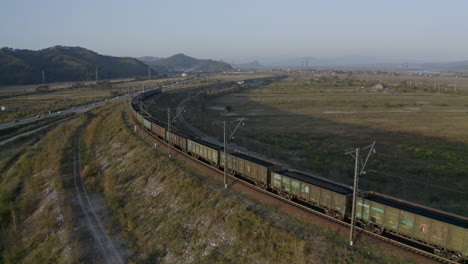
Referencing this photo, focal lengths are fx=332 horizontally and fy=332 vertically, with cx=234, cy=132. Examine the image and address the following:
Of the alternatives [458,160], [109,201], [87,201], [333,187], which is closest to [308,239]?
[333,187]

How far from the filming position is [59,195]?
1539 inches

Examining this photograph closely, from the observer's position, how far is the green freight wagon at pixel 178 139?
141ft

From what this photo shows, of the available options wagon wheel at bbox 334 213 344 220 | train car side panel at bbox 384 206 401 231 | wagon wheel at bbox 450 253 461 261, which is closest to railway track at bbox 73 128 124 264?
wagon wheel at bbox 334 213 344 220

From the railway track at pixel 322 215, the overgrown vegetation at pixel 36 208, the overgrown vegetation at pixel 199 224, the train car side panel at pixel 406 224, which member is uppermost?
the train car side panel at pixel 406 224

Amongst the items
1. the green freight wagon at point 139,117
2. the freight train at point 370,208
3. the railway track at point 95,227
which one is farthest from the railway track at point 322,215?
the green freight wagon at point 139,117

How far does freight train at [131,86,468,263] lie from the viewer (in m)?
19.2

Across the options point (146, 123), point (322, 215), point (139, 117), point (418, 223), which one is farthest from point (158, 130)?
point (418, 223)

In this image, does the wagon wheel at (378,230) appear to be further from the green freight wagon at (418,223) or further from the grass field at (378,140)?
the grass field at (378,140)

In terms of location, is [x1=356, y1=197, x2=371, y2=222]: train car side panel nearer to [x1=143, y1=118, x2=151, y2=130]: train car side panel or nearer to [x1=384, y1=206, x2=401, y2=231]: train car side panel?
[x1=384, y1=206, x2=401, y2=231]: train car side panel

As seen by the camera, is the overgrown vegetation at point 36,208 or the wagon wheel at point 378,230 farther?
the overgrown vegetation at point 36,208

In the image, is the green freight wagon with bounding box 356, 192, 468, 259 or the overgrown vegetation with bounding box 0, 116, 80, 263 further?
the overgrown vegetation with bounding box 0, 116, 80, 263

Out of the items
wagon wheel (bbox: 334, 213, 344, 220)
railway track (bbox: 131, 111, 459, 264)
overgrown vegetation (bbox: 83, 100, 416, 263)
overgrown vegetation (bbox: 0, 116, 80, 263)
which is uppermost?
wagon wheel (bbox: 334, 213, 344, 220)

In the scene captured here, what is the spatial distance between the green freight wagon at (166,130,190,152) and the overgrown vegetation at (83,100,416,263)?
2.66 meters

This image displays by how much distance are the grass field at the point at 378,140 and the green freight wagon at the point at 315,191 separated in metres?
11.1
